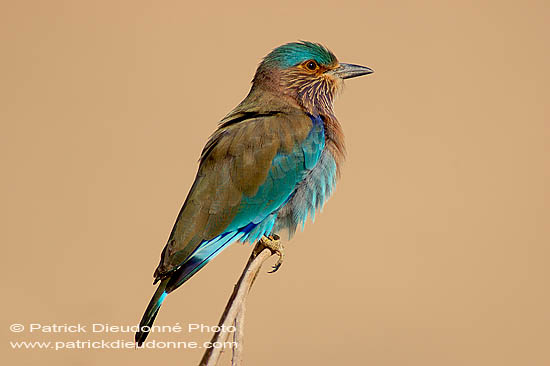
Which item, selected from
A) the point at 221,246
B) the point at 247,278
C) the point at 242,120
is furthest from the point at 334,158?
the point at 247,278

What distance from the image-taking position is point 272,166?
91.2 inches

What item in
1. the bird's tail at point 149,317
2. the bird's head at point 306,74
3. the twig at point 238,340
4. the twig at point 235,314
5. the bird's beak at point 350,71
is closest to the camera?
the twig at point 235,314

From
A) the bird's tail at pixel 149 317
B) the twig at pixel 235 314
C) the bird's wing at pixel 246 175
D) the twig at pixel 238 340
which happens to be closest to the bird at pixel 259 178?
the bird's wing at pixel 246 175

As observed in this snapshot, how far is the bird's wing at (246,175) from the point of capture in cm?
218

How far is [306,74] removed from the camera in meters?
2.66

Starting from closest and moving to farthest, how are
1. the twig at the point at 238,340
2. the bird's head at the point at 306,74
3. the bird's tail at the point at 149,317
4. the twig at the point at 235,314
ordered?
the twig at the point at 235,314, the twig at the point at 238,340, the bird's tail at the point at 149,317, the bird's head at the point at 306,74

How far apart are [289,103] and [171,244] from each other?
0.77m

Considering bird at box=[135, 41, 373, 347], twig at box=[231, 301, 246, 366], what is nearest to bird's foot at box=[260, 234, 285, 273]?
bird at box=[135, 41, 373, 347]

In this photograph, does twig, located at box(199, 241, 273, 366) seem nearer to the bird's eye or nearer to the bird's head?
the bird's head

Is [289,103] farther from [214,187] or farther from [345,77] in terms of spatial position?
[214,187]

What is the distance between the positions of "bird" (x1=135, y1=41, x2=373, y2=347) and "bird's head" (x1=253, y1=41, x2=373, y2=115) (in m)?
0.06

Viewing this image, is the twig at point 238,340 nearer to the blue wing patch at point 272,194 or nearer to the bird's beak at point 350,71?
the blue wing patch at point 272,194

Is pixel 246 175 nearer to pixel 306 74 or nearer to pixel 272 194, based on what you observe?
pixel 272 194

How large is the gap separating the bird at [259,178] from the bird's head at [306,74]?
0.19 ft
